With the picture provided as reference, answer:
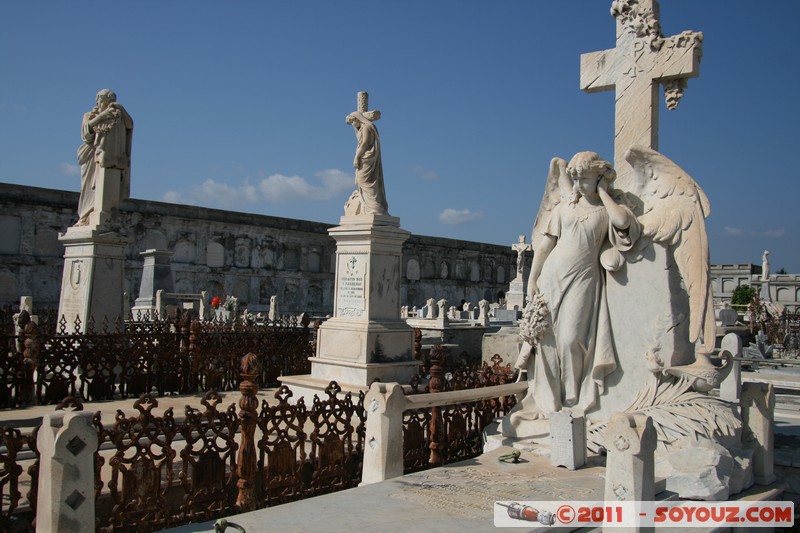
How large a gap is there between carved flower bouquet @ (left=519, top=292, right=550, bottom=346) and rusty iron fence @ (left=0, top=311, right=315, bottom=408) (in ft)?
20.3

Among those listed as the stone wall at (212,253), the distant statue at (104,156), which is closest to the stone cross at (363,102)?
the distant statue at (104,156)

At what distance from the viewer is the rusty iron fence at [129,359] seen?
8602 mm

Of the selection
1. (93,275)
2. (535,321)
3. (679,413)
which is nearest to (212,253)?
(93,275)

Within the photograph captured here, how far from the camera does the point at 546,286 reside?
6098mm

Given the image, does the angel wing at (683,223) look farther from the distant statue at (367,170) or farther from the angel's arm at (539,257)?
the distant statue at (367,170)

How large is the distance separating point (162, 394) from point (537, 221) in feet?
21.4

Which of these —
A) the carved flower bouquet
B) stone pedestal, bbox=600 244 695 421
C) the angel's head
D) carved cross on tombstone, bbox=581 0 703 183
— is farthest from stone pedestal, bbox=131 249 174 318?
stone pedestal, bbox=600 244 695 421

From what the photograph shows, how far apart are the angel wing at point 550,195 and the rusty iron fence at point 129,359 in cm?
626

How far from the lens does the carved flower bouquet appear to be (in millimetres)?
5988

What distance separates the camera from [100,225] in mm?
10578

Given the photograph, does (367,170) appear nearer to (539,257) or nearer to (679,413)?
(539,257)

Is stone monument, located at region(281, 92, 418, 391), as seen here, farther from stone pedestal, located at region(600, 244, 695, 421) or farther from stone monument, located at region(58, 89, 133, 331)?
stone pedestal, located at region(600, 244, 695, 421)

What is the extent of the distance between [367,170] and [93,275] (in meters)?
4.67

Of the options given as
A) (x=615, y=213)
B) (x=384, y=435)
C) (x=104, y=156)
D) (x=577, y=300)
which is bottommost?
(x=384, y=435)
